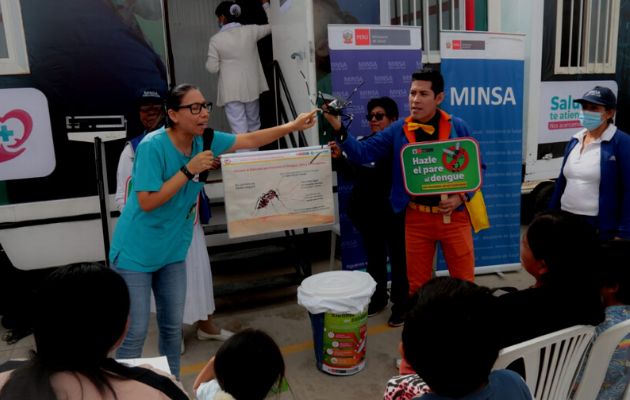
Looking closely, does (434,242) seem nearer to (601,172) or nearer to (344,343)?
(344,343)

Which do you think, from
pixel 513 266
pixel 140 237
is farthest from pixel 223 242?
pixel 513 266

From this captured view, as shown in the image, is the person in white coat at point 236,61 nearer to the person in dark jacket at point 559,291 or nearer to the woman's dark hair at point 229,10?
the woman's dark hair at point 229,10

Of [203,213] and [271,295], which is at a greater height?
[203,213]

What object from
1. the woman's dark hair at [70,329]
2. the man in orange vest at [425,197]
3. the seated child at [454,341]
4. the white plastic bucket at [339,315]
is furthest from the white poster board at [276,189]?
the seated child at [454,341]

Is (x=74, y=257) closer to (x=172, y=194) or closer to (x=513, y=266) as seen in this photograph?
(x=172, y=194)

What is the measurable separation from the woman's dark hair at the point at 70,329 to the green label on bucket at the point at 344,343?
1806 millimetres

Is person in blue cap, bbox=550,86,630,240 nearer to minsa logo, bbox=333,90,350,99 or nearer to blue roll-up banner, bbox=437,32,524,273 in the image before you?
blue roll-up banner, bbox=437,32,524,273

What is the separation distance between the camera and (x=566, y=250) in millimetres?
1453

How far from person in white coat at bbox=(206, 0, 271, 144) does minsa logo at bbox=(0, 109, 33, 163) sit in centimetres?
175

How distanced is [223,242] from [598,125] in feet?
A: 10.3

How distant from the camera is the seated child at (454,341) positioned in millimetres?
994

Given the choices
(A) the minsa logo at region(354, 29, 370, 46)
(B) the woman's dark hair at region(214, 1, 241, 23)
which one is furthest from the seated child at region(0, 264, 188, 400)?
(B) the woman's dark hair at region(214, 1, 241, 23)

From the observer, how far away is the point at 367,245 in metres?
3.56

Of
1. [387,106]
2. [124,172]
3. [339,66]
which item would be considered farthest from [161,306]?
[339,66]
